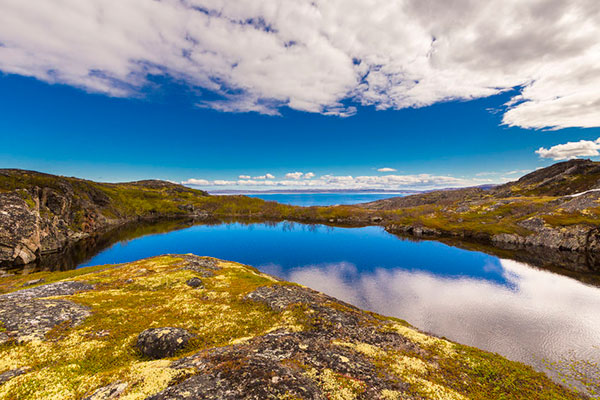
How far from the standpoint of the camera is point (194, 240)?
15988 cm

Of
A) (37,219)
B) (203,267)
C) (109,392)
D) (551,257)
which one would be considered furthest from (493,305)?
(37,219)

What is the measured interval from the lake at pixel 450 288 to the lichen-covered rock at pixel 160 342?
162 feet

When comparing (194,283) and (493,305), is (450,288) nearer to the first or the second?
(493,305)

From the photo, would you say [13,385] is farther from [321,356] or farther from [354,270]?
[354,270]

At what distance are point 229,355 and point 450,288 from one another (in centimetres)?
7934

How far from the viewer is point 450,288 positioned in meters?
72.6

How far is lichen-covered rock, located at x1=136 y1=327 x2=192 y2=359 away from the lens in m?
20.7

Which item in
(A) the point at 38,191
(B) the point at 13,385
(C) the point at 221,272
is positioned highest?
(A) the point at 38,191

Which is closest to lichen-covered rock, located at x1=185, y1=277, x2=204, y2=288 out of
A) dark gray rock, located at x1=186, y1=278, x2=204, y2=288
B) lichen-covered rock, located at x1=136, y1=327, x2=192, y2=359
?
dark gray rock, located at x1=186, y1=278, x2=204, y2=288

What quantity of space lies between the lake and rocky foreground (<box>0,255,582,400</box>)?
28855mm

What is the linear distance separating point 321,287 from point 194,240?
12029cm

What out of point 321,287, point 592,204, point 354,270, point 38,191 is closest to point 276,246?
point 354,270

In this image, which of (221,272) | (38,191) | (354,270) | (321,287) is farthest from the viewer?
(38,191)

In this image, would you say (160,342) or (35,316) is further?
(35,316)
